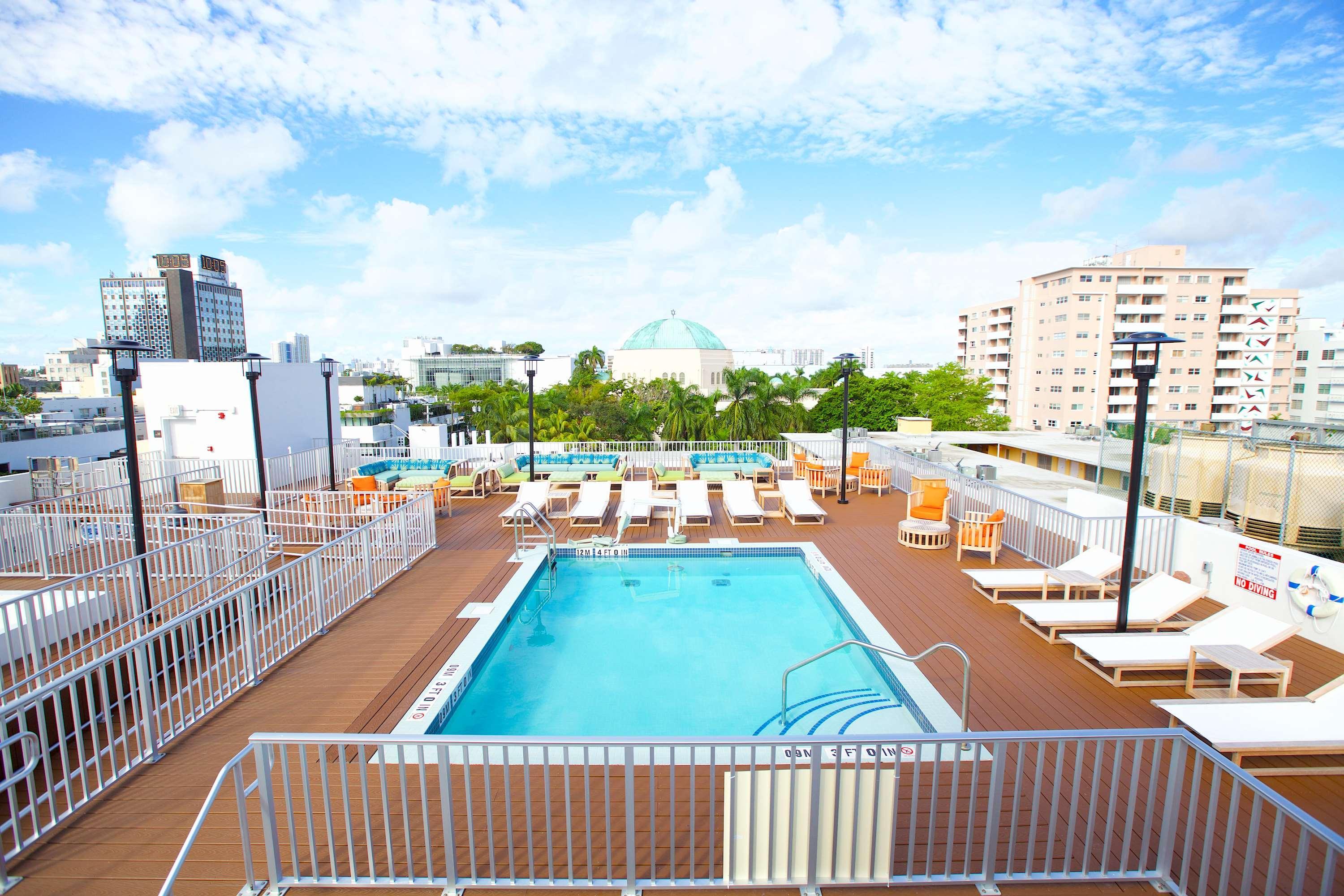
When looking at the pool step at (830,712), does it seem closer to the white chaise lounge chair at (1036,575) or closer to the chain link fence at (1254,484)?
the white chaise lounge chair at (1036,575)

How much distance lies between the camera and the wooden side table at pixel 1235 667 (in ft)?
14.2

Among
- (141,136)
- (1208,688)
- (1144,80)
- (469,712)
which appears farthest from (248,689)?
(141,136)

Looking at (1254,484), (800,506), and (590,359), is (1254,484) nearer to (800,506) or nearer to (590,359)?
(800,506)

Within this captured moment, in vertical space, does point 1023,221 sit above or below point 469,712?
above

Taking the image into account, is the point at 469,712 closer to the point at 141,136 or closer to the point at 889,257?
the point at 141,136

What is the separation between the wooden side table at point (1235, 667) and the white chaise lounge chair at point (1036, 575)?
1.69 m

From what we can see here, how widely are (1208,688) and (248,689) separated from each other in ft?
24.5

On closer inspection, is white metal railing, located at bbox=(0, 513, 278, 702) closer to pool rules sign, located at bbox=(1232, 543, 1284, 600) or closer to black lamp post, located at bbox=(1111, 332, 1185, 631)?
black lamp post, located at bbox=(1111, 332, 1185, 631)

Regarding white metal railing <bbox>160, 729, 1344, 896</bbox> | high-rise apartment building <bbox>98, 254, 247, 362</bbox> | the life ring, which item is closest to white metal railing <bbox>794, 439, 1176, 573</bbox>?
A: the life ring

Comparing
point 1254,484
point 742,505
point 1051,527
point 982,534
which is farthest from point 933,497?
point 1254,484

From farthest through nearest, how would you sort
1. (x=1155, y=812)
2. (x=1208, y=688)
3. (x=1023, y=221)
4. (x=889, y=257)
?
1. (x=889, y=257)
2. (x=1023, y=221)
3. (x=1208, y=688)
4. (x=1155, y=812)

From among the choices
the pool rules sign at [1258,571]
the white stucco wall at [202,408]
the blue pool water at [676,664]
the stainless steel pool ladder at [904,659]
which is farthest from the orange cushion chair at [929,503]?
the white stucco wall at [202,408]

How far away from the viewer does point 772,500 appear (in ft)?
39.3

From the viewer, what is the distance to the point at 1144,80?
1598cm
